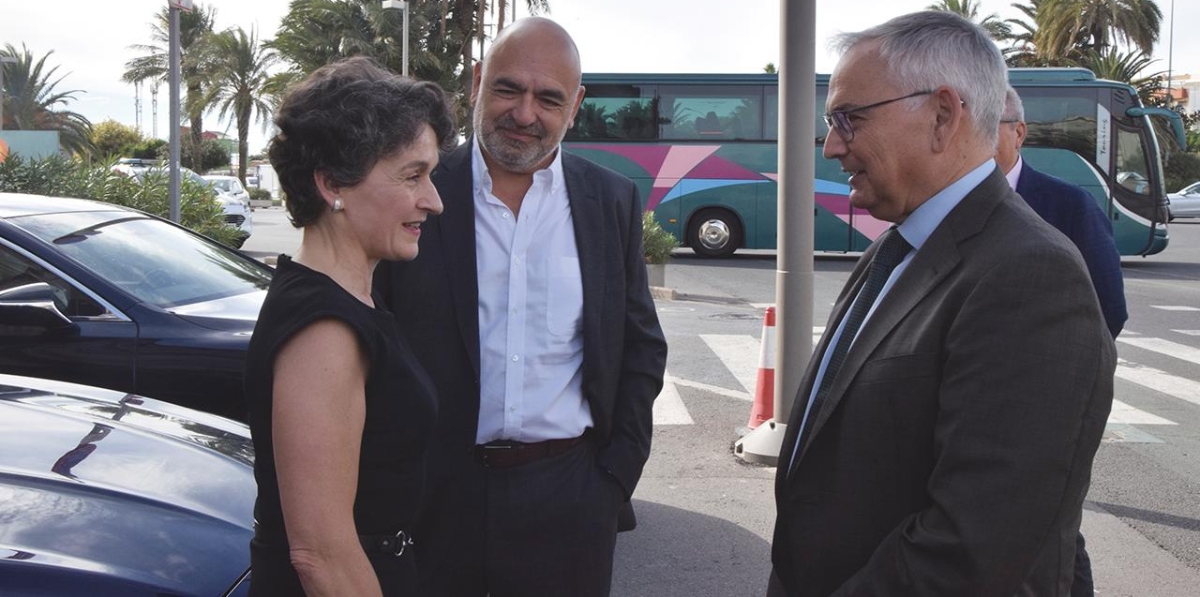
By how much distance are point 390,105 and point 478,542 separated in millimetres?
1049

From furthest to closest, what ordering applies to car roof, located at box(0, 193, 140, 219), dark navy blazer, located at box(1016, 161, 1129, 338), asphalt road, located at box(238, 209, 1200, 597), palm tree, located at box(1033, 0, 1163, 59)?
palm tree, located at box(1033, 0, 1163, 59)
car roof, located at box(0, 193, 140, 219)
asphalt road, located at box(238, 209, 1200, 597)
dark navy blazer, located at box(1016, 161, 1129, 338)

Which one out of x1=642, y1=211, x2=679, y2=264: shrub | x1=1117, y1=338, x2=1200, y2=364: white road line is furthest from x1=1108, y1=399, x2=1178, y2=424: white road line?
x1=642, y1=211, x2=679, y2=264: shrub

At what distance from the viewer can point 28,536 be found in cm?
235

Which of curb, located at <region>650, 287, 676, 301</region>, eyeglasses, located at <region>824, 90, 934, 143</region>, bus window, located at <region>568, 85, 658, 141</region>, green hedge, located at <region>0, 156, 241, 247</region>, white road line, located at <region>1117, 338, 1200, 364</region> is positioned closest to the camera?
eyeglasses, located at <region>824, 90, 934, 143</region>

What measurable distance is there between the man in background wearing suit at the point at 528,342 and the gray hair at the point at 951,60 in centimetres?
107

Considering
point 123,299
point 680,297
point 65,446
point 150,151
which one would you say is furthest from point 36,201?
point 150,151

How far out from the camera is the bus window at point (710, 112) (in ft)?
71.7

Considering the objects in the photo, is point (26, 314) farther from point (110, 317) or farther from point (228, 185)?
point (228, 185)

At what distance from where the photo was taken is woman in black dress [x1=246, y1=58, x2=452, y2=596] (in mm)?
1853

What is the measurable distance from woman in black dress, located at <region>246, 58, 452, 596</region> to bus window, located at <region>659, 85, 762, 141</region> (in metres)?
20.1

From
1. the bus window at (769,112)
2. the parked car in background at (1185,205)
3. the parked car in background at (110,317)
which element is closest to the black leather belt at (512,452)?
the parked car in background at (110,317)

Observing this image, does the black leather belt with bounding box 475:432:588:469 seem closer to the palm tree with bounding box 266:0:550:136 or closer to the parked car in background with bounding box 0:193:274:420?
the parked car in background with bounding box 0:193:274:420

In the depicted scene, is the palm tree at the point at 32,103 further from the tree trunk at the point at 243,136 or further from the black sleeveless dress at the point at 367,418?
the black sleeveless dress at the point at 367,418

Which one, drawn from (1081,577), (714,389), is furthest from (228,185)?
(1081,577)
